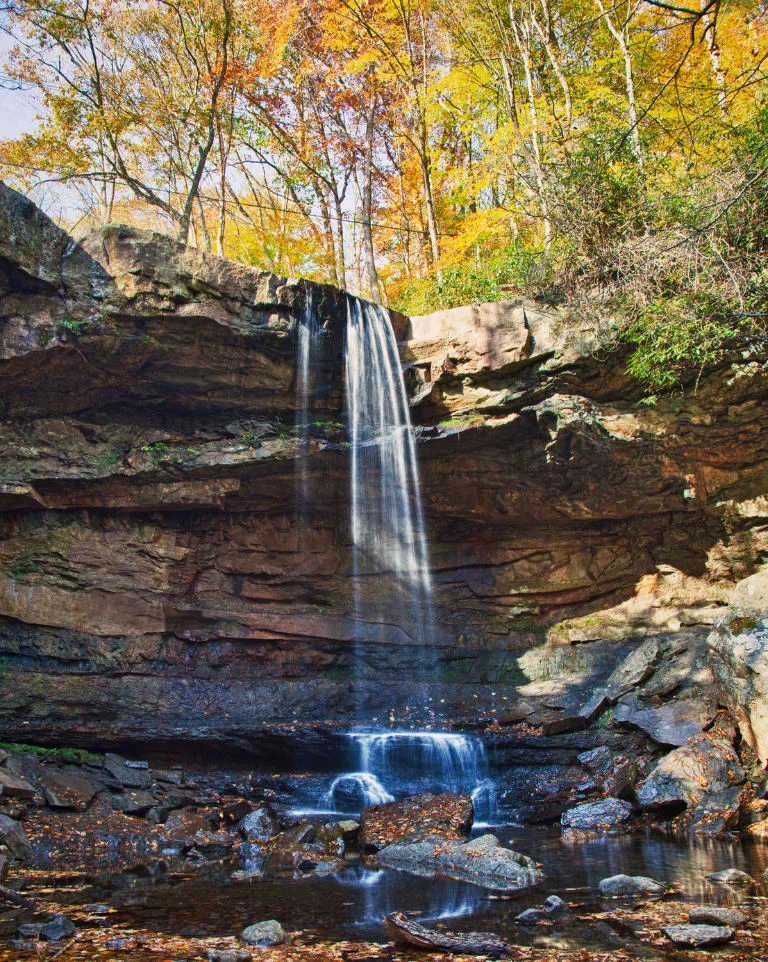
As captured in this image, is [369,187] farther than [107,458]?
Yes

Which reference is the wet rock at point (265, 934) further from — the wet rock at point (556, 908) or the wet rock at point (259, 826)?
the wet rock at point (259, 826)

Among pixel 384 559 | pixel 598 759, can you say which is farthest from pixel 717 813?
pixel 384 559

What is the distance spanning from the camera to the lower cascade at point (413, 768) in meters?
10.3

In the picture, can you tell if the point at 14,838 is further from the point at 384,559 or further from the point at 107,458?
the point at 384,559

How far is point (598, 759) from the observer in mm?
10211

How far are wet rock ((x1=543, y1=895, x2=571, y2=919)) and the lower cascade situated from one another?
5056 millimetres

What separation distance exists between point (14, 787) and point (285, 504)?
7096mm

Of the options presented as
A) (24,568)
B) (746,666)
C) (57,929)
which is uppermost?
(24,568)

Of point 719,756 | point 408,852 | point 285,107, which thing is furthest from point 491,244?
point 408,852

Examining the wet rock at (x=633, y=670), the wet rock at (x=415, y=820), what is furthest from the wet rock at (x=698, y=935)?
the wet rock at (x=633, y=670)

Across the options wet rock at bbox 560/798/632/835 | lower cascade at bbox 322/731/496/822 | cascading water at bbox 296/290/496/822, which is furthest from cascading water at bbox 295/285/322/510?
wet rock at bbox 560/798/632/835

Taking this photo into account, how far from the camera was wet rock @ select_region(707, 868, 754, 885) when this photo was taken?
5.68m

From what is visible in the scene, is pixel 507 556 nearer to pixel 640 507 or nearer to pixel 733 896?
pixel 640 507

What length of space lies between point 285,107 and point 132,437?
1335 cm
